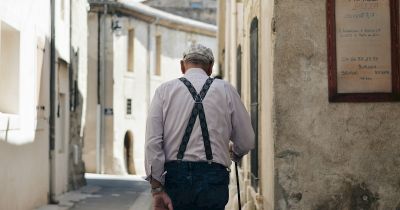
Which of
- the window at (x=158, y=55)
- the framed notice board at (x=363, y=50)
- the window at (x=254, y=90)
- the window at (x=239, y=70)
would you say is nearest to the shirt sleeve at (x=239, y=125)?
the framed notice board at (x=363, y=50)

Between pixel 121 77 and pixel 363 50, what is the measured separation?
2214 cm

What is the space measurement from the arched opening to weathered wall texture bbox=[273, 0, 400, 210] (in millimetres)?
21913

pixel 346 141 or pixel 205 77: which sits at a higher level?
pixel 205 77

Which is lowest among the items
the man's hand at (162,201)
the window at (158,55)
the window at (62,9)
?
the man's hand at (162,201)

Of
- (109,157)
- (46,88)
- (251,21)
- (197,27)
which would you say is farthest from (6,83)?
(197,27)

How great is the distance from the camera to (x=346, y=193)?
16.2 ft

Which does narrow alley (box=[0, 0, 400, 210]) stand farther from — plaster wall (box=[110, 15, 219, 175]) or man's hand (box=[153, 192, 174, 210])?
plaster wall (box=[110, 15, 219, 175])

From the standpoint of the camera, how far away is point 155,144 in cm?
380

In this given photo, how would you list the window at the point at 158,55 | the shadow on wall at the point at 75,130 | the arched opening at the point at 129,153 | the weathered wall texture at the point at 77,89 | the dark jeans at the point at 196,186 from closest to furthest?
the dark jeans at the point at 196,186
the shadow on wall at the point at 75,130
the weathered wall texture at the point at 77,89
the arched opening at the point at 129,153
the window at the point at 158,55

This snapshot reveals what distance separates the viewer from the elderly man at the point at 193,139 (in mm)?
3719

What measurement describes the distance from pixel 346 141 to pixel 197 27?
87.4ft

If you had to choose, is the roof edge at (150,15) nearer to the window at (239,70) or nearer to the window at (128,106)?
the window at (128,106)

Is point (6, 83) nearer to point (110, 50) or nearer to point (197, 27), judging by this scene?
point (110, 50)

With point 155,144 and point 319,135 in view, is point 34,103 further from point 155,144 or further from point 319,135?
point 155,144
